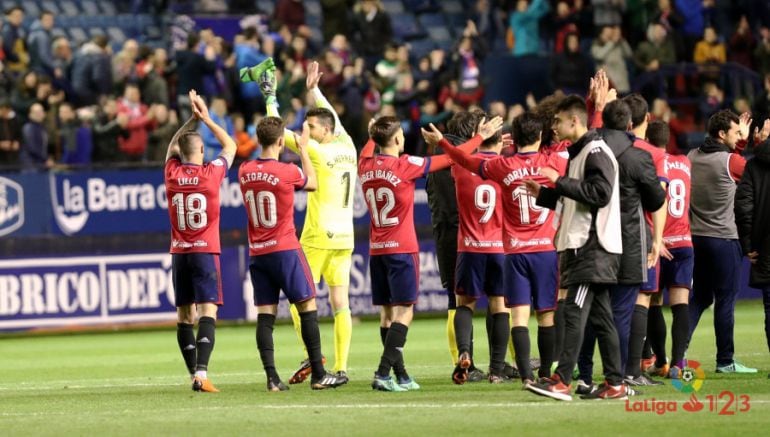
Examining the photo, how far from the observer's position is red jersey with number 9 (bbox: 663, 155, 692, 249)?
1380 centimetres

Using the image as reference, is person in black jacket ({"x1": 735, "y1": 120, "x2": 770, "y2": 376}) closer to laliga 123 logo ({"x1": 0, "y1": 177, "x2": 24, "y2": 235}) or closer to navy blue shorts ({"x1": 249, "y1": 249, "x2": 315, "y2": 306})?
navy blue shorts ({"x1": 249, "y1": 249, "x2": 315, "y2": 306})

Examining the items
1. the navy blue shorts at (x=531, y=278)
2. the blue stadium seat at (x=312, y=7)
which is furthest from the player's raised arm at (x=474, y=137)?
the blue stadium seat at (x=312, y=7)

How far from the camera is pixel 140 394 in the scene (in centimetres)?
1338

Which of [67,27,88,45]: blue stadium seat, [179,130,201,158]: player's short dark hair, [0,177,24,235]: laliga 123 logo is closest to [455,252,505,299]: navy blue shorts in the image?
[179,130,201,158]: player's short dark hair

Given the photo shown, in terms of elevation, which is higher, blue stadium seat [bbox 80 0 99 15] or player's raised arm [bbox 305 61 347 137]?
blue stadium seat [bbox 80 0 99 15]

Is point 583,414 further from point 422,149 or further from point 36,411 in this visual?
point 422,149

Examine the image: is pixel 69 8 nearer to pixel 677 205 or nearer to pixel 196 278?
pixel 196 278

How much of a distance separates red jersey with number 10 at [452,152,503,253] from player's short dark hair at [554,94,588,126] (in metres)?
2.06

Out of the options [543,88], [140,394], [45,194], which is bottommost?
[140,394]

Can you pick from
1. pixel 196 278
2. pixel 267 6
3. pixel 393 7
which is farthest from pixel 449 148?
pixel 393 7

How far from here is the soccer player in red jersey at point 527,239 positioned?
1258 centimetres

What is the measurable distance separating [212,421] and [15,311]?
36.2 feet

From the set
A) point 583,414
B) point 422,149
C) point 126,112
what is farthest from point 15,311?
point 583,414

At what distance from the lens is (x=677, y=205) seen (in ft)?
45.4
